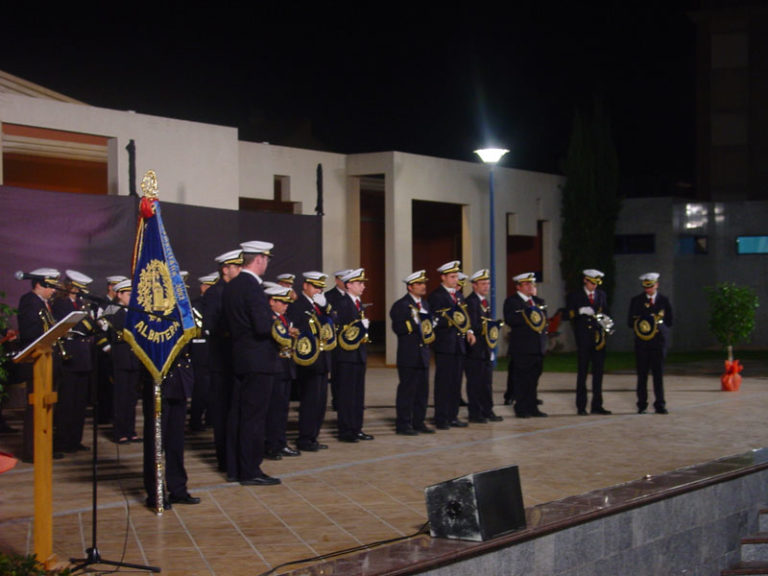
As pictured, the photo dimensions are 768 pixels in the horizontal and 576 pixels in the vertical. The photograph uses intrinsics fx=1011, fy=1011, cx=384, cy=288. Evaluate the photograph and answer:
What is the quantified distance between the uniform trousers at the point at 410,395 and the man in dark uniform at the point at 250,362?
3.30 metres

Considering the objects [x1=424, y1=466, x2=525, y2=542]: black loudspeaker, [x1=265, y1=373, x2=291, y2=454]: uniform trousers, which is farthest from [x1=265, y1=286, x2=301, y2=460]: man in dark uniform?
[x1=424, y1=466, x2=525, y2=542]: black loudspeaker

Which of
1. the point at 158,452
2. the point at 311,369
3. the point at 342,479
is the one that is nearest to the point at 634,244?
the point at 311,369

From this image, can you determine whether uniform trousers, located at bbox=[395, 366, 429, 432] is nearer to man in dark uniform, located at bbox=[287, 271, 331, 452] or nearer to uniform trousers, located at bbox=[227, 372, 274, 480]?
man in dark uniform, located at bbox=[287, 271, 331, 452]

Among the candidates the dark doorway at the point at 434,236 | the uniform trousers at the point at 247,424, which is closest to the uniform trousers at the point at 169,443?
the uniform trousers at the point at 247,424

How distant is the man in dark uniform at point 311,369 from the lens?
10461mm

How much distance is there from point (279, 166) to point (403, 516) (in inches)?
510

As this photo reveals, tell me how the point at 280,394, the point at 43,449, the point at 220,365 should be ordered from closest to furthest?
the point at 43,449 → the point at 220,365 → the point at 280,394

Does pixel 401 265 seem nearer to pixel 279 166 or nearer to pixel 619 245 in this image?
pixel 279 166

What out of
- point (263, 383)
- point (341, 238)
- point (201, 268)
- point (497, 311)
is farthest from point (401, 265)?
point (263, 383)

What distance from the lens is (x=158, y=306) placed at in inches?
289

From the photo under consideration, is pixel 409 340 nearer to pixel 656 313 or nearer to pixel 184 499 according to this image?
pixel 656 313

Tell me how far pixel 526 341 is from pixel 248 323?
5.56 m

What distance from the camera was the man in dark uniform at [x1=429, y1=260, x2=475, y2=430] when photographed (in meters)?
12.0

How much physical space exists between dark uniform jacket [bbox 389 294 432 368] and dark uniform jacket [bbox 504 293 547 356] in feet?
6.13
